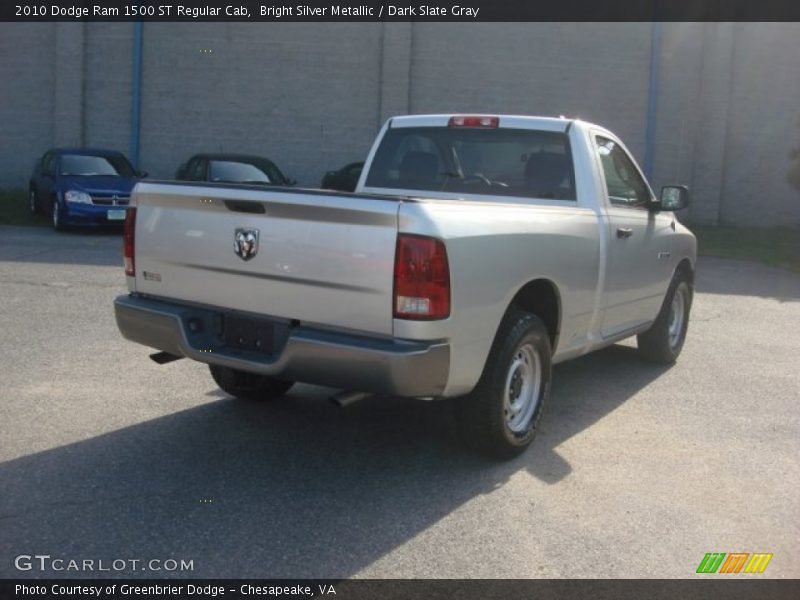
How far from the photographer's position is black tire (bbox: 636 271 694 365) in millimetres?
7508

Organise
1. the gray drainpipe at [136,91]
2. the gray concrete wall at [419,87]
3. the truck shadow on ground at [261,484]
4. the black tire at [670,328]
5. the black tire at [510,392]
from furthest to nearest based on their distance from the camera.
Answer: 1. the gray drainpipe at [136,91]
2. the gray concrete wall at [419,87]
3. the black tire at [670,328]
4. the black tire at [510,392]
5. the truck shadow on ground at [261,484]

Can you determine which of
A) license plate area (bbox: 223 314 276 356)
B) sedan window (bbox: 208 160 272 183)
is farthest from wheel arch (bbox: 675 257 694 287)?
sedan window (bbox: 208 160 272 183)

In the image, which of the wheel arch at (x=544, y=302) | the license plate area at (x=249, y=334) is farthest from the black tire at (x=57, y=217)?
the wheel arch at (x=544, y=302)

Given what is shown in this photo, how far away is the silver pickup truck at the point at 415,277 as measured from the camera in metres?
4.22

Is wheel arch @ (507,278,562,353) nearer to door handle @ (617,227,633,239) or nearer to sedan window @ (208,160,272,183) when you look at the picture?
door handle @ (617,227,633,239)

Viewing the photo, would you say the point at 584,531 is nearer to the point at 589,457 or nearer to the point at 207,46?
the point at 589,457

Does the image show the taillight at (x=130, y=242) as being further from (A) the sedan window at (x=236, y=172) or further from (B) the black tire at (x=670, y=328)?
(A) the sedan window at (x=236, y=172)

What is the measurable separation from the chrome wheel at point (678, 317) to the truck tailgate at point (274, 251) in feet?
13.8

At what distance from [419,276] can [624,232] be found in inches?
98.4

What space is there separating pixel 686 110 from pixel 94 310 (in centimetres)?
1810

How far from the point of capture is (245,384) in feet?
19.4

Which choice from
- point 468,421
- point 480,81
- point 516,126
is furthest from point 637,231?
point 480,81

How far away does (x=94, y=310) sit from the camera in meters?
9.28

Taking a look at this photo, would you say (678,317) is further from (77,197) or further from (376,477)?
(77,197)
